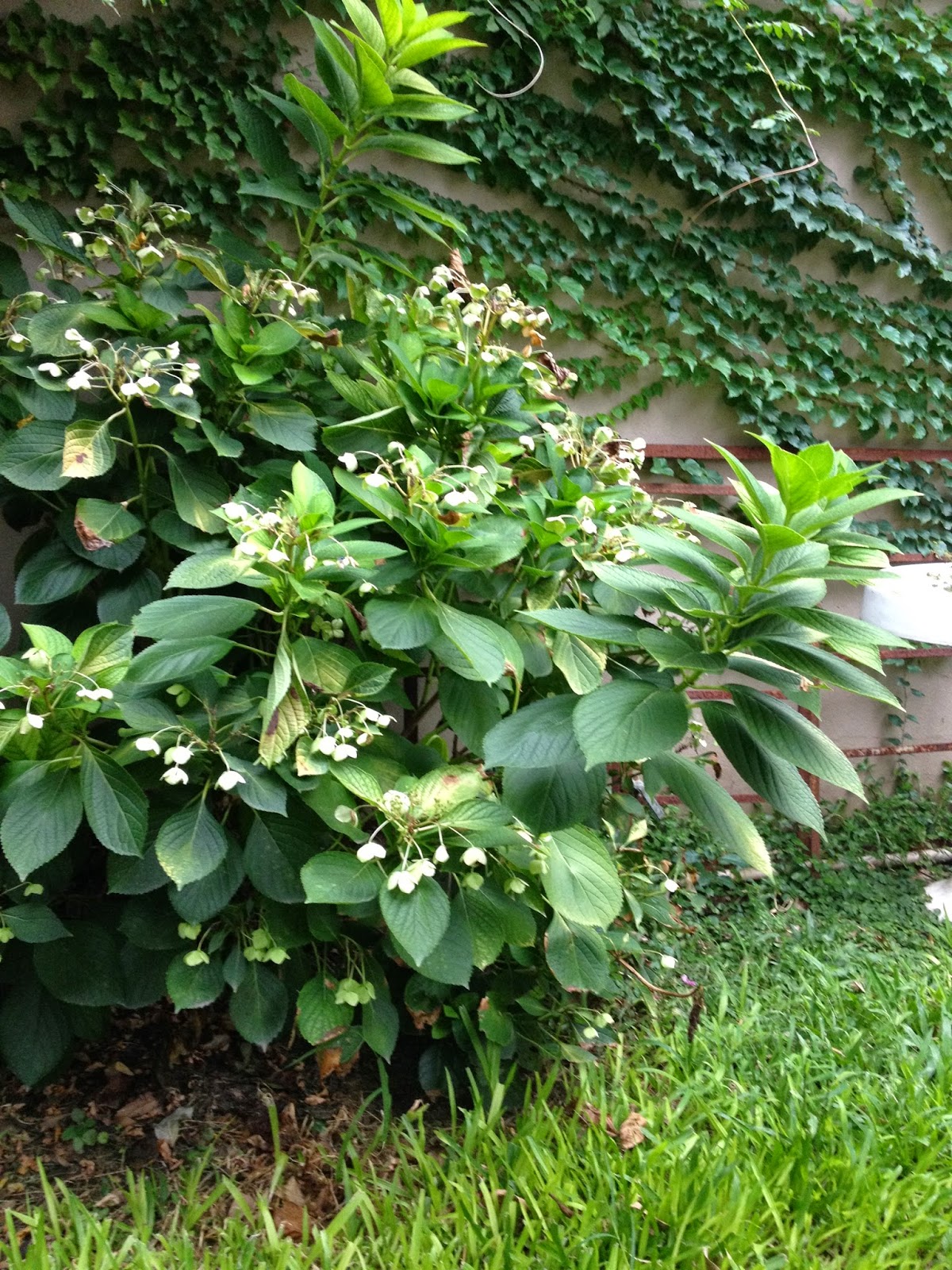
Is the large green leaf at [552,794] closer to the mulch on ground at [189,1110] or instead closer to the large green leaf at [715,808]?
the large green leaf at [715,808]

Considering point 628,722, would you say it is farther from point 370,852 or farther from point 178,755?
point 178,755

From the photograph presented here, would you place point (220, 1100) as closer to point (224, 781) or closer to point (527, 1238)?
point (527, 1238)

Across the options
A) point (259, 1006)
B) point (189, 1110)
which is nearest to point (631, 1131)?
point (259, 1006)

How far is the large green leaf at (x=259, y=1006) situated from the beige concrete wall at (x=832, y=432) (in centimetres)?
239

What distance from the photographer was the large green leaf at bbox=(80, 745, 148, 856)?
4.58ft

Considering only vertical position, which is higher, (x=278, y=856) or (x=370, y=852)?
(x=370, y=852)

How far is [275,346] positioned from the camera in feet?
5.99

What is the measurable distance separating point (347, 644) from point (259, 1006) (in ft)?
2.31

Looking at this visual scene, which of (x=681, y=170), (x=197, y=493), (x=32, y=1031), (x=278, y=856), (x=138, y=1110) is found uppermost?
(x=681, y=170)

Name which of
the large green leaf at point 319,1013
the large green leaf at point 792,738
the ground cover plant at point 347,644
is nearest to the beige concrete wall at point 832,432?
the ground cover plant at point 347,644

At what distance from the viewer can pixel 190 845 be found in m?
1.47

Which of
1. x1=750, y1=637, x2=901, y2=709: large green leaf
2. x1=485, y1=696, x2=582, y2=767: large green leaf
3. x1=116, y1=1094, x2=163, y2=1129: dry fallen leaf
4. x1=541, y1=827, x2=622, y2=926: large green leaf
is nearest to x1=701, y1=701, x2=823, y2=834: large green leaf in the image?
x1=750, y1=637, x2=901, y2=709: large green leaf

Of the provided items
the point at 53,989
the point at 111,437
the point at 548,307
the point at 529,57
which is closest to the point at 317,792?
the point at 53,989

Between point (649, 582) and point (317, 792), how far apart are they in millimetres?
659
